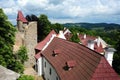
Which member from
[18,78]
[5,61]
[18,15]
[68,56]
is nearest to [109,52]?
[68,56]

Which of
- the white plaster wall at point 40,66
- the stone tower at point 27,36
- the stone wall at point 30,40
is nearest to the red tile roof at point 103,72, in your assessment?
the white plaster wall at point 40,66

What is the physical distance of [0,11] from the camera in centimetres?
2869

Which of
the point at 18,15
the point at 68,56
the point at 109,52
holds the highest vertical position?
the point at 18,15

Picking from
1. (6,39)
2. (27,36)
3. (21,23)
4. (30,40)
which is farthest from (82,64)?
(21,23)

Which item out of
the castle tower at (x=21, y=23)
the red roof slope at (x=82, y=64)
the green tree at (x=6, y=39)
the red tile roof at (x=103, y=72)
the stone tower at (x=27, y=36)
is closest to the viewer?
the red tile roof at (x=103, y=72)

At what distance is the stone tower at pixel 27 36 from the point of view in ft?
130

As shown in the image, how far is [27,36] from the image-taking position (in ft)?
132

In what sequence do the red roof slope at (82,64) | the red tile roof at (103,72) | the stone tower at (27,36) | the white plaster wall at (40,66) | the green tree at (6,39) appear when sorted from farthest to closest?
the stone tower at (27,36), the white plaster wall at (40,66), the green tree at (6,39), the red roof slope at (82,64), the red tile roof at (103,72)

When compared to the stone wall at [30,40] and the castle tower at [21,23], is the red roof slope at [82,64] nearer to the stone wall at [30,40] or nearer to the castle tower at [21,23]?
the stone wall at [30,40]

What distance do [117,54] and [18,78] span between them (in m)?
15.9

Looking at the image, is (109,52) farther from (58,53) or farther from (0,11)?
(0,11)

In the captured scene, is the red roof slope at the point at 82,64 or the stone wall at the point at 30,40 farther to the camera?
the stone wall at the point at 30,40

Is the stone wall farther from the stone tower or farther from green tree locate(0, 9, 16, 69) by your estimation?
green tree locate(0, 9, 16, 69)

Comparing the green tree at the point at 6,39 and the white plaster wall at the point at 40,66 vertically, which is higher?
the green tree at the point at 6,39
